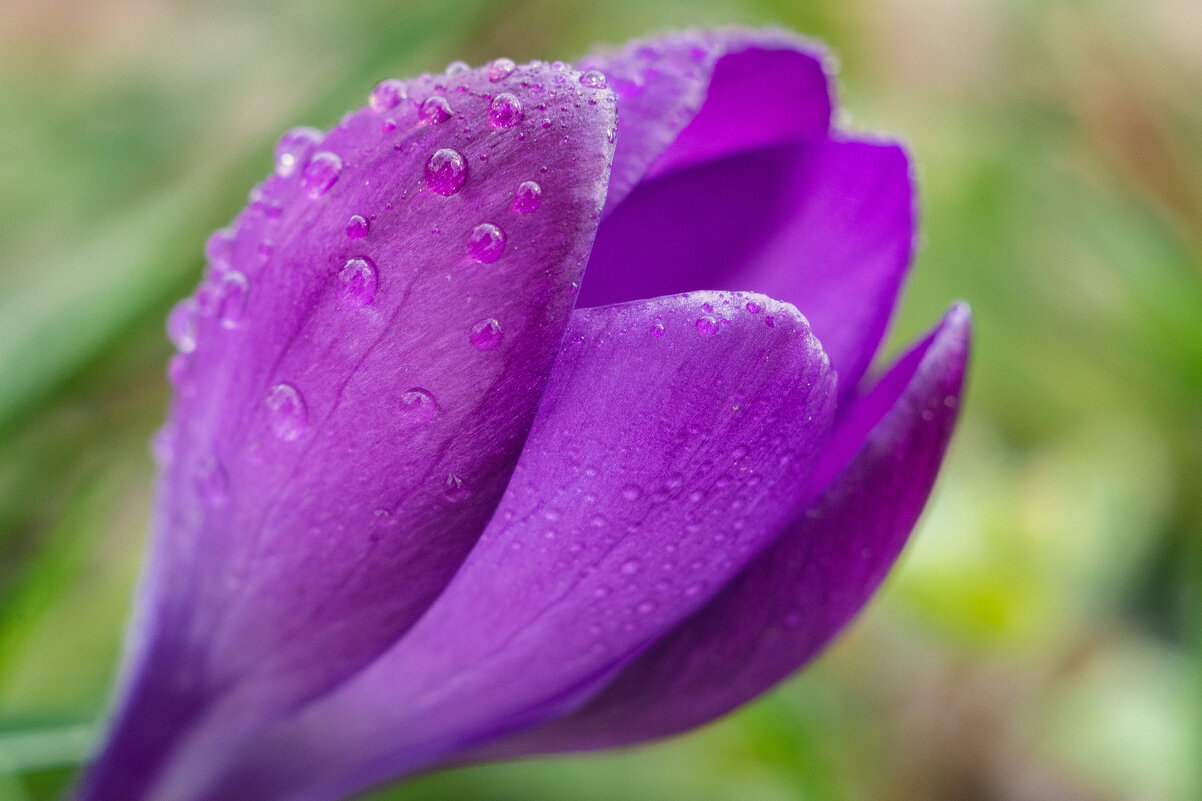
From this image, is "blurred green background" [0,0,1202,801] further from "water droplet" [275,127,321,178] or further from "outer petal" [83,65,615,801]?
"water droplet" [275,127,321,178]

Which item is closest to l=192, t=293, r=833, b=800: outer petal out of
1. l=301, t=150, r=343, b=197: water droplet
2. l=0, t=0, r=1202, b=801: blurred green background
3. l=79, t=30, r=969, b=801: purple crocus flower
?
l=79, t=30, r=969, b=801: purple crocus flower

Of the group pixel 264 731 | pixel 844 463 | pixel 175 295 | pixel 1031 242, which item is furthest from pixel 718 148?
pixel 1031 242

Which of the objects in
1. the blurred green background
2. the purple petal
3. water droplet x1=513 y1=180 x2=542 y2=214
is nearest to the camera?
water droplet x1=513 y1=180 x2=542 y2=214

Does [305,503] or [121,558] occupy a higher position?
[305,503]

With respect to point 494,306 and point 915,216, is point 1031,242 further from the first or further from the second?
point 494,306

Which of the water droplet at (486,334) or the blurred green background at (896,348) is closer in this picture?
the water droplet at (486,334)

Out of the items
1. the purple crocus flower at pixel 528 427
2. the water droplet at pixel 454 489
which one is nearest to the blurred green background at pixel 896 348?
the purple crocus flower at pixel 528 427

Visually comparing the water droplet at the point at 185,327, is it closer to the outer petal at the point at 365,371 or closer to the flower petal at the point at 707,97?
the outer petal at the point at 365,371
